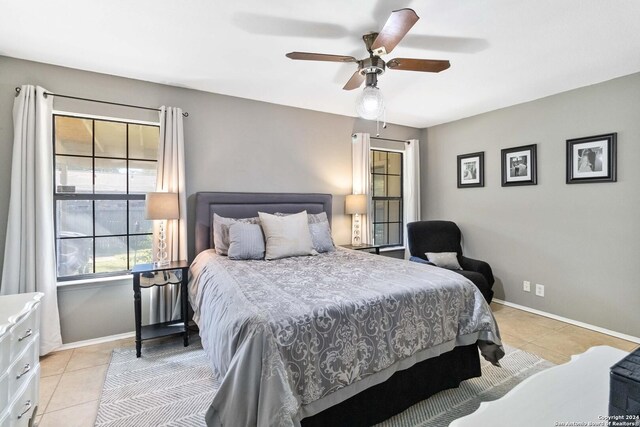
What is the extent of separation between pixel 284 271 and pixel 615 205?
3325mm

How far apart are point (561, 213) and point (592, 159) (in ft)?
2.06

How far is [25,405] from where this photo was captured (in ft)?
5.08

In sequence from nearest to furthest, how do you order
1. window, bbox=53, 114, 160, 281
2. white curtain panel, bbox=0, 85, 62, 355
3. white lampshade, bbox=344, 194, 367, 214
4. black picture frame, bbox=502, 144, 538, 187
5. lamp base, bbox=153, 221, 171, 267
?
white curtain panel, bbox=0, 85, 62, 355 < window, bbox=53, 114, 160, 281 < lamp base, bbox=153, 221, 171, 267 < black picture frame, bbox=502, 144, 538, 187 < white lampshade, bbox=344, 194, 367, 214

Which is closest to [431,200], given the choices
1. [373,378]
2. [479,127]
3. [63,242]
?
[479,127]

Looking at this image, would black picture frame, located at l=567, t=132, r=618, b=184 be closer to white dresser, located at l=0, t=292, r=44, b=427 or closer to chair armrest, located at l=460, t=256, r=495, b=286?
chair armrest, located at l=460, t=256, r=495, b=286

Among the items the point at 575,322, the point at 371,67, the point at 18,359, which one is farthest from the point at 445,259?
the point at 18,359

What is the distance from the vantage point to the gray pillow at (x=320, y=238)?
10.9ft

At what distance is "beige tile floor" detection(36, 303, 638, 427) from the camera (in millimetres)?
1968

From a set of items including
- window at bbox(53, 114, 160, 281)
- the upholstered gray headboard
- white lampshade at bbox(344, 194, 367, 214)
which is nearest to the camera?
window at bbox(53, 114, 160, 281)

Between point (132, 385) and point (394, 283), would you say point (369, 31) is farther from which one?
point (132, 385)

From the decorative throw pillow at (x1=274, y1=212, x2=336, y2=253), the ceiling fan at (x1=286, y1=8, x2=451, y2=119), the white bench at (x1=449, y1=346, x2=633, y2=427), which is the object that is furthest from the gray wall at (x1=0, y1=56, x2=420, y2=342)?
the white bench at (x1=449, y1=346, x2=633, y2=427)

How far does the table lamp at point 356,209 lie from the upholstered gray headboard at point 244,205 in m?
0.30

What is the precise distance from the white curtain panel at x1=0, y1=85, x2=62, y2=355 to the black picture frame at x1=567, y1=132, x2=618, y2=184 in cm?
515

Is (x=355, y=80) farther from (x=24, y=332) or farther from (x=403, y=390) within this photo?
(x=24, y=332)
